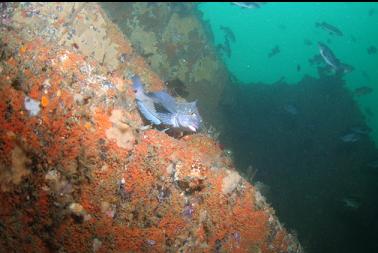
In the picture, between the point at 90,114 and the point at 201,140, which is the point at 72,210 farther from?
the point at 201,140

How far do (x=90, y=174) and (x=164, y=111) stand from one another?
1311 millimetres

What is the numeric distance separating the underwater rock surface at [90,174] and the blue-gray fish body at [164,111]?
18cm

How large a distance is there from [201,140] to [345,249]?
8.75m

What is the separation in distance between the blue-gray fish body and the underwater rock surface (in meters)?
0.18

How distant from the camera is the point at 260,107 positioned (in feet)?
44.3

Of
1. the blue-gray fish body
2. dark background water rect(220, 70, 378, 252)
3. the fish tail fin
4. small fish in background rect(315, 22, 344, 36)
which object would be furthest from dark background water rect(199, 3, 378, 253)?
the fish tail fin

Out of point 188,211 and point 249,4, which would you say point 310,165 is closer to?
point 249,4

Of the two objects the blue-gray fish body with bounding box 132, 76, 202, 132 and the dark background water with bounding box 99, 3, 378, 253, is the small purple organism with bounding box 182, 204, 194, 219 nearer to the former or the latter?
the blue-gray fish body with bounding box 132, 76, 202, 132

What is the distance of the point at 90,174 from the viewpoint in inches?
105

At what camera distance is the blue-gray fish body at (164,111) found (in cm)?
358

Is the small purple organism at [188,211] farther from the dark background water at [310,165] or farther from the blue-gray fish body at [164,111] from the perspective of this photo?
the dark background water at [310,165]

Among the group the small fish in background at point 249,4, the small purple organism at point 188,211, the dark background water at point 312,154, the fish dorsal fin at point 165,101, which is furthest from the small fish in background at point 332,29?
the small purple organism at point 188,211

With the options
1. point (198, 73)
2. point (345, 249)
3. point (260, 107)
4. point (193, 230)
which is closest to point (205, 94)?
point (198, 73)

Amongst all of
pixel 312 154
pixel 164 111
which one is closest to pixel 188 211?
pixel 164 111
